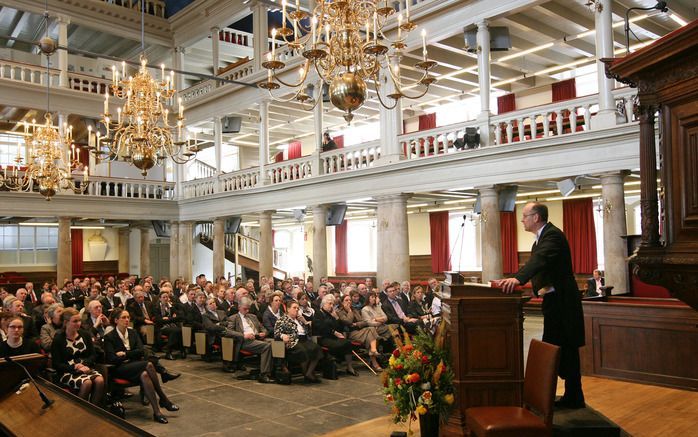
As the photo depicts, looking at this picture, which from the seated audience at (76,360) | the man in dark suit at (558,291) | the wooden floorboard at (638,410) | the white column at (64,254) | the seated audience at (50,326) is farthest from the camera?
the white column at (64,254)

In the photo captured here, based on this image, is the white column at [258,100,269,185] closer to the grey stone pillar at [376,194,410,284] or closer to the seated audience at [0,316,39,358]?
the grey stone pillar at [376,194,410,284]

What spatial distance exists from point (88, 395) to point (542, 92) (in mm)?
15095

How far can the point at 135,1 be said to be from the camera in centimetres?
2061

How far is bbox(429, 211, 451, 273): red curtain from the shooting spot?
63.7 feet

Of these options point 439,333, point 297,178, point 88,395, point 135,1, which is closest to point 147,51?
point 135,1

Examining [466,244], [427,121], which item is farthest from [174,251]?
[466,244]

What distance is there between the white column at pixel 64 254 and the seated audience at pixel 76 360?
1192cm

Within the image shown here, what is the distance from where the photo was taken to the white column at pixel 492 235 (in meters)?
11.5

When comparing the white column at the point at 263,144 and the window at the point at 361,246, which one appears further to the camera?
the window at the point at 361,246

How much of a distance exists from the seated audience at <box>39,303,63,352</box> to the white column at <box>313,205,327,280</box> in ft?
28.2

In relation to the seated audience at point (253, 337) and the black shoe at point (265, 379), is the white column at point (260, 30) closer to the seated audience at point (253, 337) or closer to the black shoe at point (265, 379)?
the seated audience at point (253, 337)

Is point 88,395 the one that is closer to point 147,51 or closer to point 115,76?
point 115,76

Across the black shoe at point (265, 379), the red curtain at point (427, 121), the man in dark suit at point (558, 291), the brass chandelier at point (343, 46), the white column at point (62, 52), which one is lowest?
the black shoe at point (265, 379)

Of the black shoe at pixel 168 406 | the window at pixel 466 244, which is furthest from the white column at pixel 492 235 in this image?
the window at pixel 466 244
